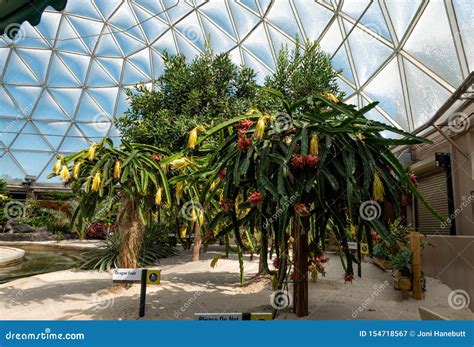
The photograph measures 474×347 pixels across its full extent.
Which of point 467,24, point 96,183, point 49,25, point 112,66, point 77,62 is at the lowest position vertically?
point 96,183

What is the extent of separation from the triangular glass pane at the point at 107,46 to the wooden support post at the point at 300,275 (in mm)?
22905

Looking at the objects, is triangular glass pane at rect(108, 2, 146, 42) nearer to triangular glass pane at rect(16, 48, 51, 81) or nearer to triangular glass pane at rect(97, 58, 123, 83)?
triangular glass pane at rect(97, 58, 123, 83)

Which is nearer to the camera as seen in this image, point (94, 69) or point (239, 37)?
point (239, 37)

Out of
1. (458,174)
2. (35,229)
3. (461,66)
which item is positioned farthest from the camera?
(35,229)

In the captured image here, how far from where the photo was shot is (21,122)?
3141cm

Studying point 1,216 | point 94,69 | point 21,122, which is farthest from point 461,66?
point 21,122

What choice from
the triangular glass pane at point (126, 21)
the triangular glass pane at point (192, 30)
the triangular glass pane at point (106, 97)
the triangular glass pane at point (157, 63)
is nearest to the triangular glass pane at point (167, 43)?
the triangular glass pane at point (157, 63)

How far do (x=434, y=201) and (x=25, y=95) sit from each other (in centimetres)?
2990

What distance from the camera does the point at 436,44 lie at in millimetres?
9742

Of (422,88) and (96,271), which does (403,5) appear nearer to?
(422,88)

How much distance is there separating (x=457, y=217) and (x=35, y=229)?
1026 inches

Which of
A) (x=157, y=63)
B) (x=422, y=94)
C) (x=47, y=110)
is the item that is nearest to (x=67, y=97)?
(x=47, y=110)

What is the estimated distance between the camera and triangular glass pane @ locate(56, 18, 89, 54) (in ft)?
77.9

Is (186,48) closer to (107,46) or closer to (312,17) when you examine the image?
(107,46)
